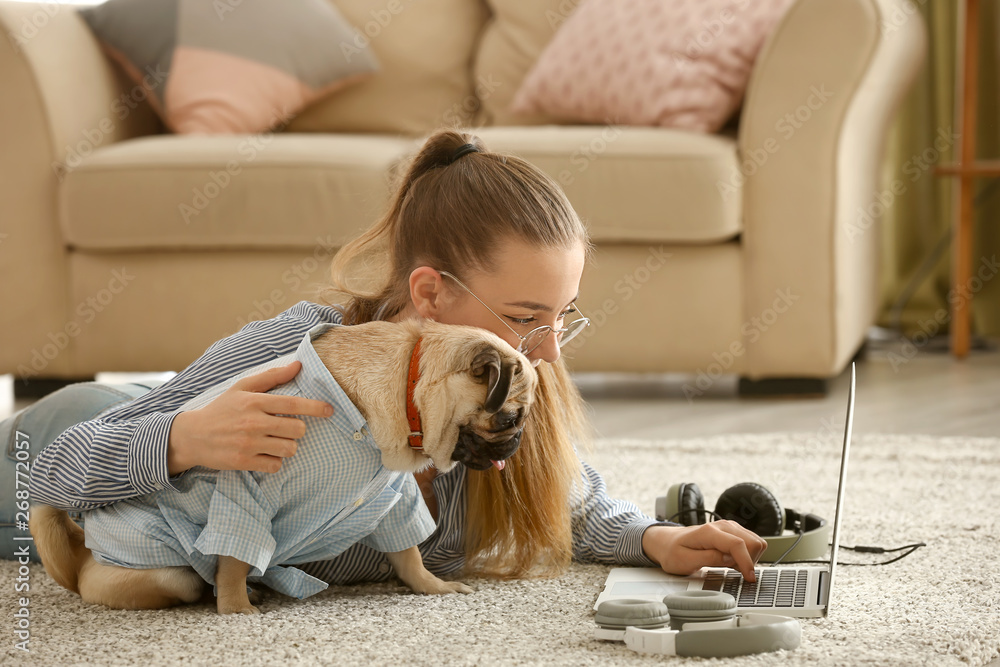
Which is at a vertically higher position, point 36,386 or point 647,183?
point 647,183

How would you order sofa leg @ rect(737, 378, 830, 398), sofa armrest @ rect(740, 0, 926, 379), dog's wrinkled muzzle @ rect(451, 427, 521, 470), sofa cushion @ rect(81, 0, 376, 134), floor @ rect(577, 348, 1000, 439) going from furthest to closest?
sofa cushion @ rect(81, 0, 376, 134) → sofa leg @ rect(737, 378, 830, 398) → sofa armrest @ rect(740, 0, 926, 379) → floor @ rect(577, 348, 1000, 439) → dog's wrinkled muzzle @ rect(451, 427, 521, 470)

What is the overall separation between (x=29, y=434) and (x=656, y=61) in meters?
1.89

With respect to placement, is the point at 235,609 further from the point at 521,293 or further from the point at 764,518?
the point at 764,518

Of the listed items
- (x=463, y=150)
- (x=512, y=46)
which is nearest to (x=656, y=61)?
(x=512, y=46)

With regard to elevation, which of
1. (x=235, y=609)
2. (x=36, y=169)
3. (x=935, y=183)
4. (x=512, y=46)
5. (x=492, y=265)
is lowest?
(x=935, y=183)

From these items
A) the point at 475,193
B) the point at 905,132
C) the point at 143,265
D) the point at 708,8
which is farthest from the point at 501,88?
the point at 475,193

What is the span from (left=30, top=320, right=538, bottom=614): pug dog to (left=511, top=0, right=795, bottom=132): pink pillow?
176 cm

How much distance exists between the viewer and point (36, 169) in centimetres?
268

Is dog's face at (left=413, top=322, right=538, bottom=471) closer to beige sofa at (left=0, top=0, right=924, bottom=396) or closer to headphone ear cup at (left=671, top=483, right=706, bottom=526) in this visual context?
headphone ear cup at (left=671, top=483, right=706, bottom=526)

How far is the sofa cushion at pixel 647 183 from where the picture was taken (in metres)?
2.51

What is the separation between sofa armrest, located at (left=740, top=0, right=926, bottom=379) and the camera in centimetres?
248

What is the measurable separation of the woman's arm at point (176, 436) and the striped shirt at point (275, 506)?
2cm

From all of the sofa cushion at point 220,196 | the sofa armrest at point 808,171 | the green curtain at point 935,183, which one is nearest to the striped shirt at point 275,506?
the sofa cushion at point 220,196

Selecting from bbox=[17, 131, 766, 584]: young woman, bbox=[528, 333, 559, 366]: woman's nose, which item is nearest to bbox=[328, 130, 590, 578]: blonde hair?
bbox=[17, 131, 766, 584]: young woman
